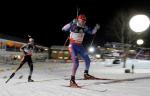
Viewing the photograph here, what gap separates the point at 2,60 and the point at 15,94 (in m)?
32.7

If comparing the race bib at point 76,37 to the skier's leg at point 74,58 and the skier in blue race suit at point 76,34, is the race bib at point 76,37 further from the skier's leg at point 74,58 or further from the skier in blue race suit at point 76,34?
the skier's leg at point 74,58

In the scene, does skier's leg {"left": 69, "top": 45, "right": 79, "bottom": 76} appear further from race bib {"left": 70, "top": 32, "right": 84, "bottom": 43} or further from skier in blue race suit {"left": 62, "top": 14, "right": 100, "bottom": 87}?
race bib {"left": 70, "top": 32, "right": 84, "bottom": 43}

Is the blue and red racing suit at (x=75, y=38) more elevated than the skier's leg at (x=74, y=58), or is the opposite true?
the blue and red racing suit at (x=75, y=38)

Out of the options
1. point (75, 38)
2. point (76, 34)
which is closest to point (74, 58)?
point (75, 38)

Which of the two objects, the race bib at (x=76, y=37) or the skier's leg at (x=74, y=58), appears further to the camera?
the race bib at (x=76, y=37)

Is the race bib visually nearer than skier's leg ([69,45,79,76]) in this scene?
No

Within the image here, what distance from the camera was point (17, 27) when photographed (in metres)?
82.2

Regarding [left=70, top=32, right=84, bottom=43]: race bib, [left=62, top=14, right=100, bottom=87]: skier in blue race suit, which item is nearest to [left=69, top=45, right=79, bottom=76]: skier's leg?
[left=62, top=14, right=100, bottom=87]: skier in blue race suit

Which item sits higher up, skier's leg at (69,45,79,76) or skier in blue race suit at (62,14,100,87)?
skier in blue race suit at (62,14,100,87)

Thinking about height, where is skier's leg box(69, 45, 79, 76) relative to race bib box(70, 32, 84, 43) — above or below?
below

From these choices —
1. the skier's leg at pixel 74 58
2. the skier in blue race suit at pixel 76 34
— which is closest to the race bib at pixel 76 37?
the skier in blue race suit at pixel 76 34

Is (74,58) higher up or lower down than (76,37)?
lower down

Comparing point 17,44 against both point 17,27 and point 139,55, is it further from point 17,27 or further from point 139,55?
point 17,27

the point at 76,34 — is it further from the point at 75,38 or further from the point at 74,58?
the point at 74,58
